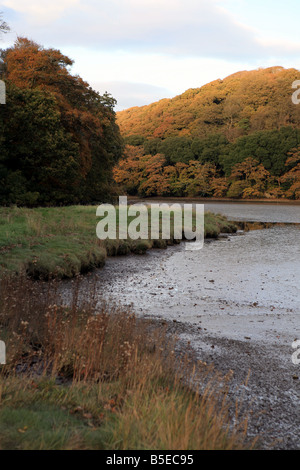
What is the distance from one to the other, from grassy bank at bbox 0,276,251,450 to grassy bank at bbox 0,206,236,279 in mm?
3201

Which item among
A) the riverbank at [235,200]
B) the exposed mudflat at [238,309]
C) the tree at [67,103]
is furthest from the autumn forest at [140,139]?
the exposed mudflat at [238,309]

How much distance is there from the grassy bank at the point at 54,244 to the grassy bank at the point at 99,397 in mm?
3201

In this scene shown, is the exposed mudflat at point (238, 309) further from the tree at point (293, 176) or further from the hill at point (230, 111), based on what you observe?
the hill at point (230, 111)

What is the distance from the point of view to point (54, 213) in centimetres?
2288

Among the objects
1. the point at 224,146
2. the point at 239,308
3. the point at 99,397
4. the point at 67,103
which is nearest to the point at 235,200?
the point at 224,146

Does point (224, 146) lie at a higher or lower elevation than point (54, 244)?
higher

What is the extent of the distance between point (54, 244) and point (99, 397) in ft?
37.4

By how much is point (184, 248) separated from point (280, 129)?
56736 millimetres

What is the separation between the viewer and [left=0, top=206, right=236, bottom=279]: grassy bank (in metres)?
12.6

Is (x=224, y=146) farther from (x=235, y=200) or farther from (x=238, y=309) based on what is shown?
(x=238, y=309)

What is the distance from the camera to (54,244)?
15.3 m

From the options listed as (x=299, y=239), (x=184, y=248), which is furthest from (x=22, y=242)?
(x=299, y=239)

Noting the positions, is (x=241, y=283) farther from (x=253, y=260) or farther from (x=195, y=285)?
(x=253, y=260)

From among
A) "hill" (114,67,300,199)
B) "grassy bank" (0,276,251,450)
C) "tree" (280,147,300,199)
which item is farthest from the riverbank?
"grassy bank" (0,276,251,450)
